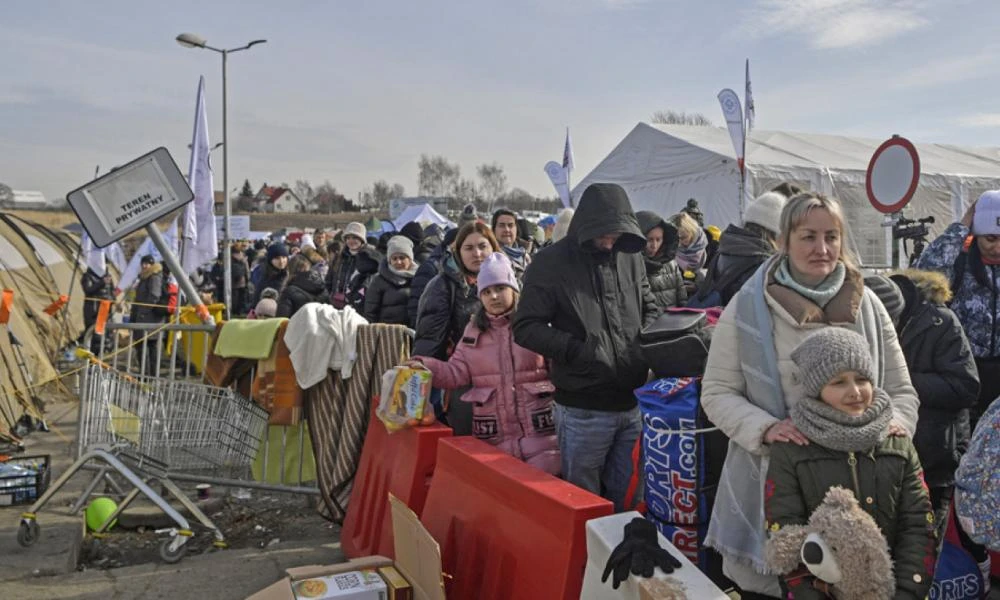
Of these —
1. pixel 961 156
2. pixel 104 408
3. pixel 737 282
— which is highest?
pixel 961 156

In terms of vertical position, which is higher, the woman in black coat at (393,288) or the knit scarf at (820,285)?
the knit scarf at (820,285)

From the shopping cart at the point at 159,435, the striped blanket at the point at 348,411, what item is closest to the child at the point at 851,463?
the striped blanket at the point at 348,411

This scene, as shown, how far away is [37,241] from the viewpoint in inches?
593

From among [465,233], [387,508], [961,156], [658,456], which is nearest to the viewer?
[658,456]

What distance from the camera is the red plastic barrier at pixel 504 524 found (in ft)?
9.09

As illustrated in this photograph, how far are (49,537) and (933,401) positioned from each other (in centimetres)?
570

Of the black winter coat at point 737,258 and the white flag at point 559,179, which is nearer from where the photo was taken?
the black winter coat at point 737,258

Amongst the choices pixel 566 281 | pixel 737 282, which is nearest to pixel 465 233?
pixel 566 281

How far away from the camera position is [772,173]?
55.5 ft

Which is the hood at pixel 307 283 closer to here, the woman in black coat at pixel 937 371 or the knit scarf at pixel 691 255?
the knit scarf at pixel 691 255

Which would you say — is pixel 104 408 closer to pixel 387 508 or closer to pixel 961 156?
pixel 387 508

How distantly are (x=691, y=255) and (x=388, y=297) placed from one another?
3.01 meters

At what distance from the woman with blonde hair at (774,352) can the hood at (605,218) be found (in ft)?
3.56

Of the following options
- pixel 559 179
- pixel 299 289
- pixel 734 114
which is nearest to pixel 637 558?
pixel 299 289
